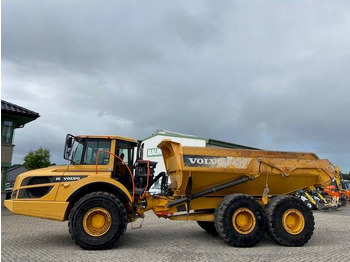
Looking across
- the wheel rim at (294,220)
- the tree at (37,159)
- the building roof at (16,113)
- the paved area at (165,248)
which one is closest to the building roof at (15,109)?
the building roof at (16,113)

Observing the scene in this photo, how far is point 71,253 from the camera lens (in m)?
7.32

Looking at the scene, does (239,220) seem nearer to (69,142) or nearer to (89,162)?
(89,162)

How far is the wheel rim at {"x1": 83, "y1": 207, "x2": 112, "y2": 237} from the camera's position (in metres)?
7.69

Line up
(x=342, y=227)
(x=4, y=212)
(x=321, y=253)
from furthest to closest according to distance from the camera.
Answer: (x=4, y=212) → (x=342, y=227) → (x=321, y=253)

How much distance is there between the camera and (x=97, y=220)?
7750 millimetres

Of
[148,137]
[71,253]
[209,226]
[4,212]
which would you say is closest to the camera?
[71,253]

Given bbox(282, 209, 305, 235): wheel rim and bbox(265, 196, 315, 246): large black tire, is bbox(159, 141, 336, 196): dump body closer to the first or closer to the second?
bbox(265, 196, 315, 246): large black tire

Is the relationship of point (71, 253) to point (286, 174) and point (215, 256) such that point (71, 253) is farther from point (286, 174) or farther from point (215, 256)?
point (286, 174)

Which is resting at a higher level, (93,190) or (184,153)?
(184,153)

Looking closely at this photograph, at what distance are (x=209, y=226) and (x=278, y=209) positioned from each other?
241 centimetres

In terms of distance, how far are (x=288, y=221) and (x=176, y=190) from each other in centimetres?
303

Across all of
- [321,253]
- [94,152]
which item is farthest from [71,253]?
Answer: [321,253]

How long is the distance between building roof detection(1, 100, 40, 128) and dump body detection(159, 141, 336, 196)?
1115cm

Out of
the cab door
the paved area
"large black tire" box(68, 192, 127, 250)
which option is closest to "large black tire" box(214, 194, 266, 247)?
the paved area
